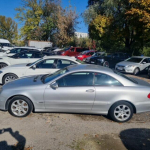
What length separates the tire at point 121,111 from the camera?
471cm

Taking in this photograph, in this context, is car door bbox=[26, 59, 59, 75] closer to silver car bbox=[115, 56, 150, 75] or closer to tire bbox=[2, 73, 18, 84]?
tire bbox=[2, 73, 18, 84]

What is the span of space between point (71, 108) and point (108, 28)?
18.6m

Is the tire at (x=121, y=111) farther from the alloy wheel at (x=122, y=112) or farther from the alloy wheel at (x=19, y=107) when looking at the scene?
the alloy wheel at (x=19, y=107)

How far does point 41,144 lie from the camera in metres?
3.68

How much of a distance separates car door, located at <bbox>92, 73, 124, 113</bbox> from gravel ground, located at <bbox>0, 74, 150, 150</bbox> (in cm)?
46

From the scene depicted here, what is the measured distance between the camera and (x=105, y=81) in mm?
4738

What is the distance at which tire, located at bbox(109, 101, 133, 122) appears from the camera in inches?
185

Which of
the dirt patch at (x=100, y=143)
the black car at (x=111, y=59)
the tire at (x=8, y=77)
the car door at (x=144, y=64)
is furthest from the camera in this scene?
the black car at (x=111, y=59)

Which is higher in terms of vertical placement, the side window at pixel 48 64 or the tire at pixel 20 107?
the side window at pixel 48 64

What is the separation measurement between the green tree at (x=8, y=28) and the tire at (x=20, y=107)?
4858cm

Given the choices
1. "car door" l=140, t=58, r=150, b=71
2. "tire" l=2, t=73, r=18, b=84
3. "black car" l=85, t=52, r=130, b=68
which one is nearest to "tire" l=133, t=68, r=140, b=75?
"car door" l=140, t=58, r=150, b=71

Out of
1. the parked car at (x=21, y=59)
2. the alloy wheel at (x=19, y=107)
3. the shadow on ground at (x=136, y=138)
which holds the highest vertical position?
the parked car at (x=21, y=59)

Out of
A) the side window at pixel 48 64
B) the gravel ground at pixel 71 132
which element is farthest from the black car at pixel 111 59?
the gravel ground at pixel 71 132

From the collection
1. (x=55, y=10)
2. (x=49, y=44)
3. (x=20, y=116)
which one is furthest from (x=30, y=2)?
(x=20, y=116)
